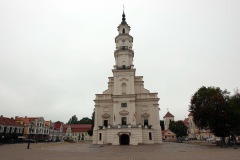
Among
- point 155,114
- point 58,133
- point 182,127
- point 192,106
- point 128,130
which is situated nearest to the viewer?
point 192,106

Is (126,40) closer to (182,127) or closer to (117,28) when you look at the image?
(117,28)

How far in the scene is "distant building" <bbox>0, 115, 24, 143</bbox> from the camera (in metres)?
53.9

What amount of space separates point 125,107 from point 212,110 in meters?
19.6

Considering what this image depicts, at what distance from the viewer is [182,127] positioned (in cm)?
8325

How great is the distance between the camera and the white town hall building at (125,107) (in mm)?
42969

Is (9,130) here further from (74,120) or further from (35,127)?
(74,120)

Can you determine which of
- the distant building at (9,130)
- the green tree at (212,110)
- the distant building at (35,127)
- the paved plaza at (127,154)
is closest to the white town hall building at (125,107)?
the green tree at (212,110)

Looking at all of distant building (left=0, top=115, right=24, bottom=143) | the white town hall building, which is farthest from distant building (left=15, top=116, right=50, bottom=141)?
the white town hall building

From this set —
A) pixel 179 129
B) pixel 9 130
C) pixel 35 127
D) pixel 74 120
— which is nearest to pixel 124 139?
pixel 9 130

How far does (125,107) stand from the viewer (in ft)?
153

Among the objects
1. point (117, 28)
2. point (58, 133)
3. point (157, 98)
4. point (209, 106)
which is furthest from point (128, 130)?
point (58, 133)

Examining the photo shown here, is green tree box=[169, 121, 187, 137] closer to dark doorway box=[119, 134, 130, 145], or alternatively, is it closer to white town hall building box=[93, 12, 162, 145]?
white town hall building box=[93, 12, 162, 145]

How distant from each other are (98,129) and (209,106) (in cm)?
2550

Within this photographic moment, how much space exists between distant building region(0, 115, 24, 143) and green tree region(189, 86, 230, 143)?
48.0 m
